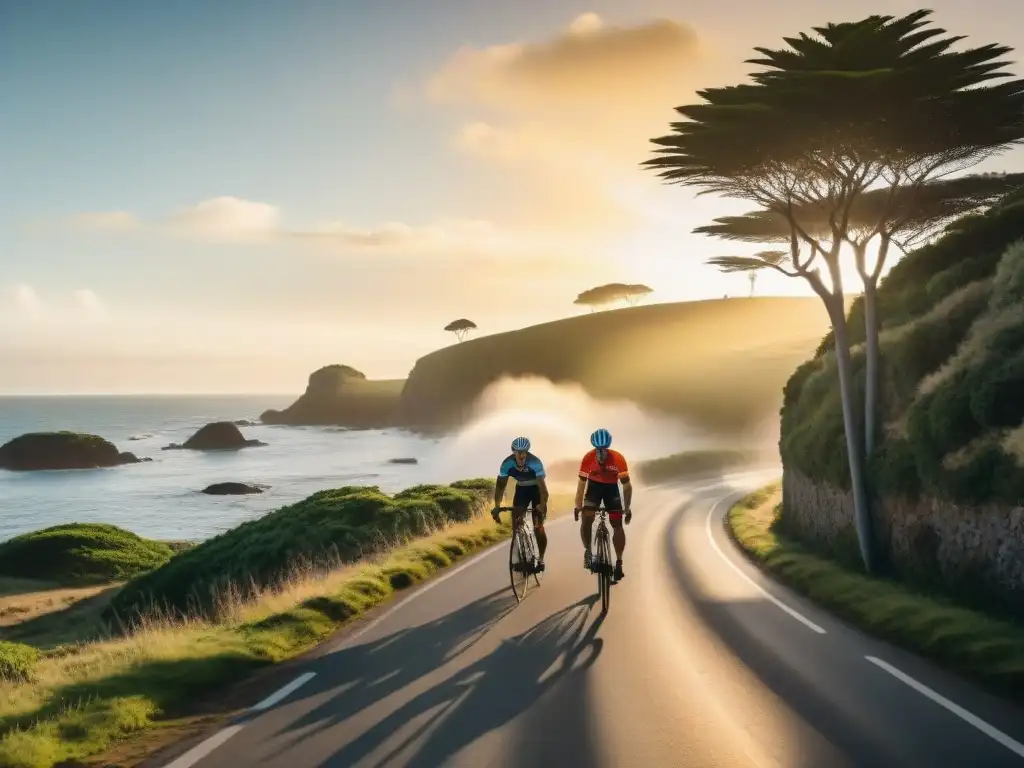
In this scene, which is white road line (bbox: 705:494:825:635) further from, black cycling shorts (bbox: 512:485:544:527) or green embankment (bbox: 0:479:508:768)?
green embankment (bbox: 0:479:508:768)

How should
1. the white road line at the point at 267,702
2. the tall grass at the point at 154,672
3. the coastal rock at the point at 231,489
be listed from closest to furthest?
1. the white road line at the point at 267,702
2. the tall grass at the point at 154,672
3. the coastal rock at the point at 231,489

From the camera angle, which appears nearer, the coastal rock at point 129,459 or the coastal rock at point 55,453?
the coastal rock at point 55,453

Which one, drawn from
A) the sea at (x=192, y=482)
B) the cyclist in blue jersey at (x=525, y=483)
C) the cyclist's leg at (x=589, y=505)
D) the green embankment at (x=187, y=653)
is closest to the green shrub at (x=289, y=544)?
the green embankment at (x=187, y=653)

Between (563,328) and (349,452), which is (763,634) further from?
(563,328)

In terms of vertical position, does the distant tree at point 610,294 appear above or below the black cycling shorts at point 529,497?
above

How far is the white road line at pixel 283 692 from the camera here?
7.73 metres

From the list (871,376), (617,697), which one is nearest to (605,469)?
(617,697)

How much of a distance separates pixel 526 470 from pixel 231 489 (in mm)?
71199

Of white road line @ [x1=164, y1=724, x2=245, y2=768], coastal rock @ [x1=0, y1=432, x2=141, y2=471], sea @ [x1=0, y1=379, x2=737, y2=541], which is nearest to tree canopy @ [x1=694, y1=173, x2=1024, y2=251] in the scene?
white road line @ [x1=164, y1=724, x2=245, y2=768]

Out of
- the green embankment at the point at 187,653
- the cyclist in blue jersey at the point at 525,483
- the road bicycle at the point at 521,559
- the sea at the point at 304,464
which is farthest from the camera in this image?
the sea at the point at 304,464

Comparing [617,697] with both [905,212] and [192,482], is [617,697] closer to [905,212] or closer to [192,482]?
[905,212]

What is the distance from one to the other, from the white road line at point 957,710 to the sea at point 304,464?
50.2 m

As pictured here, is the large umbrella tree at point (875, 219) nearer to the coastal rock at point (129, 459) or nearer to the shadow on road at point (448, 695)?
the shadow on road at point (448, 695)

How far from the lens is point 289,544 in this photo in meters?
28.3
